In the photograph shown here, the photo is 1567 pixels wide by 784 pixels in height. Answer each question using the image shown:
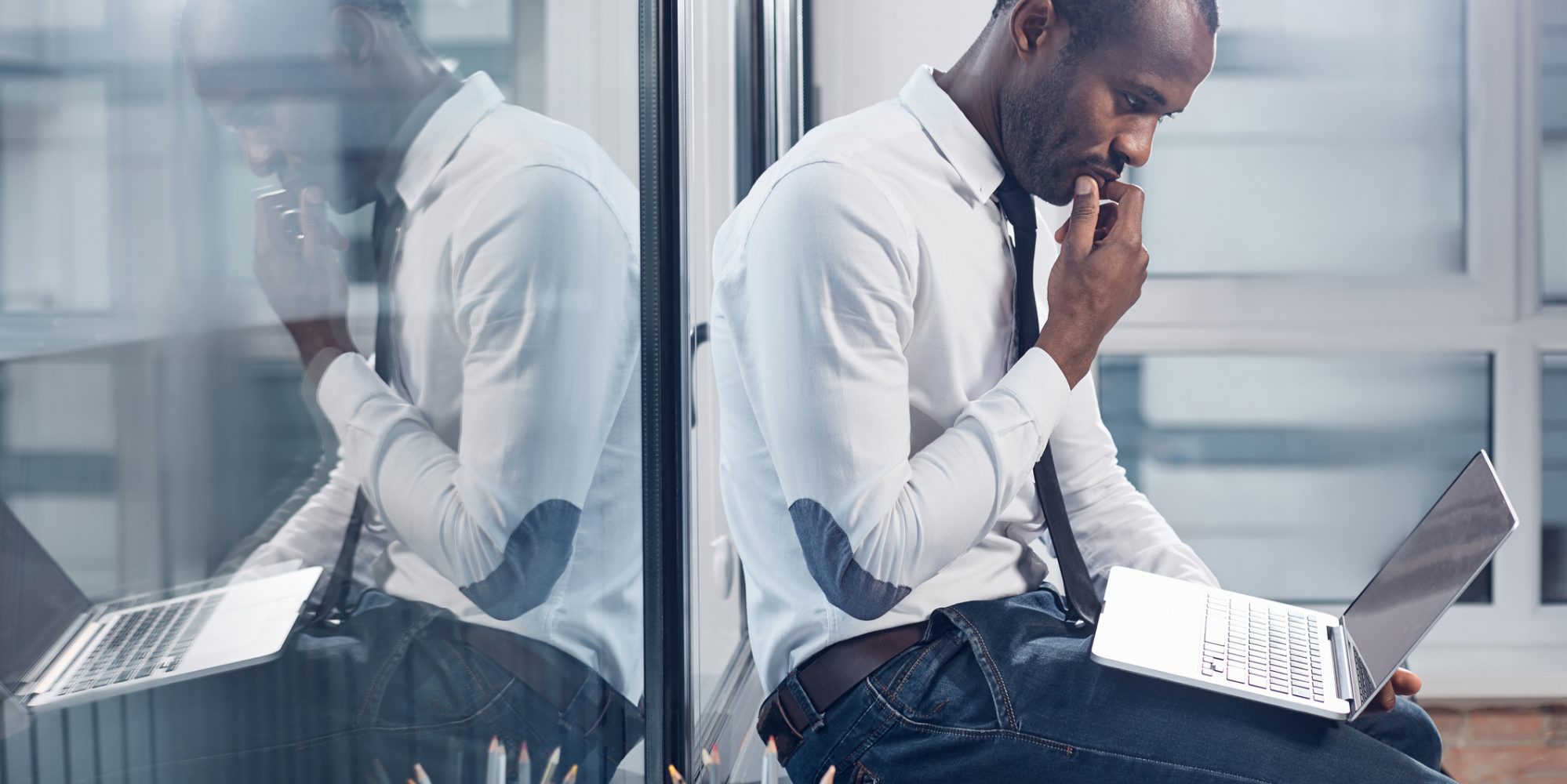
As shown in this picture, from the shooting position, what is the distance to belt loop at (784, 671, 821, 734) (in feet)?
3.06

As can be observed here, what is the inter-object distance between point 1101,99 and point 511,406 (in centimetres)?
67

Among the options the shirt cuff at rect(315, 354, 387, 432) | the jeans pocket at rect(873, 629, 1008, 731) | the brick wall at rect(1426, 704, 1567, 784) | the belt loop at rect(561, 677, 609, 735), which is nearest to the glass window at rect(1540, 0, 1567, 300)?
the brick wall at rect(1426, 704, 1567, 784)

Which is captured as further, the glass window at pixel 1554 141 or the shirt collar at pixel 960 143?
the glass window at pixel 1554 141

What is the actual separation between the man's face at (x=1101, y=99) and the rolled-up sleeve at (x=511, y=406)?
437 mm

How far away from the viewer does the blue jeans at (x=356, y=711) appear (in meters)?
0.40

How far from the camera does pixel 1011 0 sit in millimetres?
1044

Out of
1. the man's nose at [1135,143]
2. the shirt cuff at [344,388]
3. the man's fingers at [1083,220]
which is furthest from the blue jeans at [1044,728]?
the shirt cuff at [344,388]

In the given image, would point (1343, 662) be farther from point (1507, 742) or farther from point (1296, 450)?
point (1507, 742)

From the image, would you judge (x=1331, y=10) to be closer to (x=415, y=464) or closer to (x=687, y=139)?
(x=687, y=139)

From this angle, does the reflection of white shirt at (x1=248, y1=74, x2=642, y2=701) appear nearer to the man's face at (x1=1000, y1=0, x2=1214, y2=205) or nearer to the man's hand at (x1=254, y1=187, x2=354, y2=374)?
the man's hand at (x1=254, y1=187, x2=354, y2=374)

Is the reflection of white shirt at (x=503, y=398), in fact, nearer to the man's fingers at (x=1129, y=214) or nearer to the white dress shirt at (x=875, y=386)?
the white dress shirt at (x=875, y=386)

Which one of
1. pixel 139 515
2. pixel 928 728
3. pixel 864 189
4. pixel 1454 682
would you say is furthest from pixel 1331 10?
pixel 139 515

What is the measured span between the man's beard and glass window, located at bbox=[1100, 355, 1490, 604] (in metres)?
1.08

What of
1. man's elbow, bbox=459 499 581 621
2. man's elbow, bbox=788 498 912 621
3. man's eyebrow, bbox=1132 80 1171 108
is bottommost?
man's elbow, bbox=788 498 912 621
